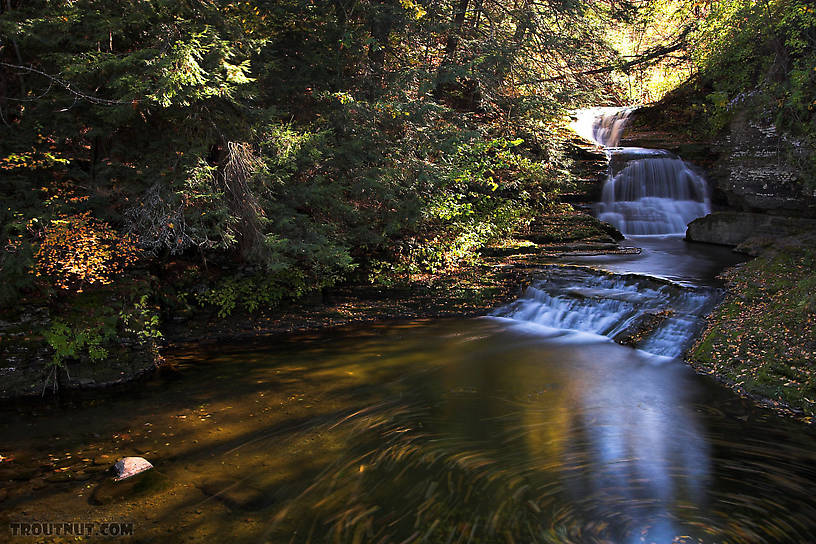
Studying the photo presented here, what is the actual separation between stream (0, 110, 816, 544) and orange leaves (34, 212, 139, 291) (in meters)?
1.72

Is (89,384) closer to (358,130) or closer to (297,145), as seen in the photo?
(297,145)

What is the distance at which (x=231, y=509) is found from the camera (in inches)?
161

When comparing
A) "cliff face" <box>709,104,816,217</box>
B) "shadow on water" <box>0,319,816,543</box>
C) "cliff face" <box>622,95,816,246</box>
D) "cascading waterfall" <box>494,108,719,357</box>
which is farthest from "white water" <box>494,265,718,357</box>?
"cliff face" <box>709,104,816,217</box>

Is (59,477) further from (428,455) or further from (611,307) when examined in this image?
(611,307)

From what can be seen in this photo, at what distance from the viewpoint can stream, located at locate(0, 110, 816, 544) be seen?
4.00 meters

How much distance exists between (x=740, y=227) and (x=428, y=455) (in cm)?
1191

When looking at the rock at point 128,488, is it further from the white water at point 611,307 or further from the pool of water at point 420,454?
the white water at point 611,307

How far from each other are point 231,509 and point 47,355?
432cm

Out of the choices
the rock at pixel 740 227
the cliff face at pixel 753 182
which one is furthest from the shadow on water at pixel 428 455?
the cliff face at pixel 753 182

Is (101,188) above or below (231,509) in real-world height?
above

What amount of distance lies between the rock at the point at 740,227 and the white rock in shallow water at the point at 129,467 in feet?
42.5

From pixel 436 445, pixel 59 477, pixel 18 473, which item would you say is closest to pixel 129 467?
pixel 59 477

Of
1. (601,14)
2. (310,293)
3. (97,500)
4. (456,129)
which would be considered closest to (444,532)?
(97,500)

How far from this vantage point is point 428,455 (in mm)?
5109
